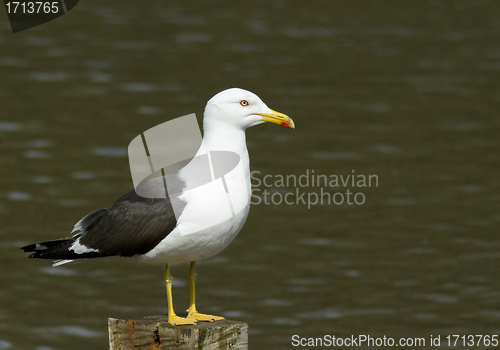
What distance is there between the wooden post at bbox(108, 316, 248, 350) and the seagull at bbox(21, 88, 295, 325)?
163mm

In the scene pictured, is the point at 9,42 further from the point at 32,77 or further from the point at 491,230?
the point at 491,230

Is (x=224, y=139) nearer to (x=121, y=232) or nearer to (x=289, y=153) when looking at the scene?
(x=121, y=232)

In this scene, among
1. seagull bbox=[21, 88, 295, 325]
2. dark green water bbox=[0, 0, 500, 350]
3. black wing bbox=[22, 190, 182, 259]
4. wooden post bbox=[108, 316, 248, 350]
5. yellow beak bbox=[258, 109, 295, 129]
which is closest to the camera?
wooden post bbox=[108, 316, 248, 350]

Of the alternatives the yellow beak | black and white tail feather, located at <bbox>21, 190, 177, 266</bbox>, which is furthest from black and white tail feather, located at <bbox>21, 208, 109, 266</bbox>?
the yellow beak

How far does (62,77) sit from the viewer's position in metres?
19.2

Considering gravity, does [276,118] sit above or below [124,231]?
above

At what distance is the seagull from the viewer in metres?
6.34

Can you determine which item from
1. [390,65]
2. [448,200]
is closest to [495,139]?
[448,200]

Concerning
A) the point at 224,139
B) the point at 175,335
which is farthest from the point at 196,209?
the point at 175,335

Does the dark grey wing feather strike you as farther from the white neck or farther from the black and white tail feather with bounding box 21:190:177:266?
the white neck

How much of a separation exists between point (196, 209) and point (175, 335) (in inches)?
36.8

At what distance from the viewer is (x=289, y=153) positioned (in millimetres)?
15914

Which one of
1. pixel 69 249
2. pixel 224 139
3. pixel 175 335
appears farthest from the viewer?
pixel 69 249

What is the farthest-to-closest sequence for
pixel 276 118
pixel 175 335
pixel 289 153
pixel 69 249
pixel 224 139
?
pixel 289 153, pixel 69 249, pixel 276 118, pixel 224 139, pixel 175 335
